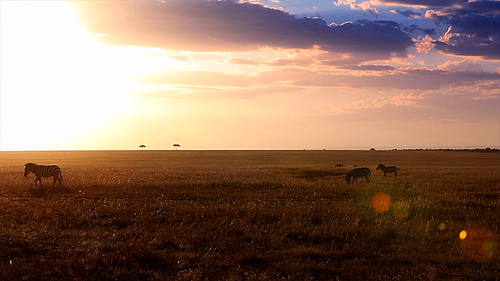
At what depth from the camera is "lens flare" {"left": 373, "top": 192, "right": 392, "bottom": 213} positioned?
71.1ft

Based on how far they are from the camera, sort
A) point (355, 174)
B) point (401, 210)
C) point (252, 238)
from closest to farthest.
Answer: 1. point (252, 238)
2. point (401, 210)
3. point (355, 174)

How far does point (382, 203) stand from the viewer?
23.4 metres

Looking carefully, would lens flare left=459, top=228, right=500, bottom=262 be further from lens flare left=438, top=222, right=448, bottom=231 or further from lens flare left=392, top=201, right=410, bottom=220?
lens flare left=392, top=201, right=410, bottom=220

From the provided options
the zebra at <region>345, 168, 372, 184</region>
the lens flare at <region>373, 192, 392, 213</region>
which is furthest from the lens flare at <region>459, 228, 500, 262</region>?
the zebra at <region>345, 168, 372, 184</region>

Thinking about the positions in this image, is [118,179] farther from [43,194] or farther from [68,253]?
[68,253]

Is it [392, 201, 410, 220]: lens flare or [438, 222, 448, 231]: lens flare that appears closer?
[438, 222, 448, 231]: lens flare

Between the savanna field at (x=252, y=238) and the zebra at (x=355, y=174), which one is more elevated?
the zebra at (x=355, y=174)

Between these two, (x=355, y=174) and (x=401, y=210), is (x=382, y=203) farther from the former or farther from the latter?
(x=355, y=174)

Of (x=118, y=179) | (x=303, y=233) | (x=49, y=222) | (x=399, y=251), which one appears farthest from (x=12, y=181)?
(x=399, y=251)

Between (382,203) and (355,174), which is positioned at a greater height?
(355,174)

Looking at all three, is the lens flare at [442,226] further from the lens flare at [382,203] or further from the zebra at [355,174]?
the zebra at [355,174]

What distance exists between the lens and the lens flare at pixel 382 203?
21.7 meters

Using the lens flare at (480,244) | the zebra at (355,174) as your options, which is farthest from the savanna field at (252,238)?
the zebra at (355,174)

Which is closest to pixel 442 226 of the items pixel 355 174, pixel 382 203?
pixel 382 203
